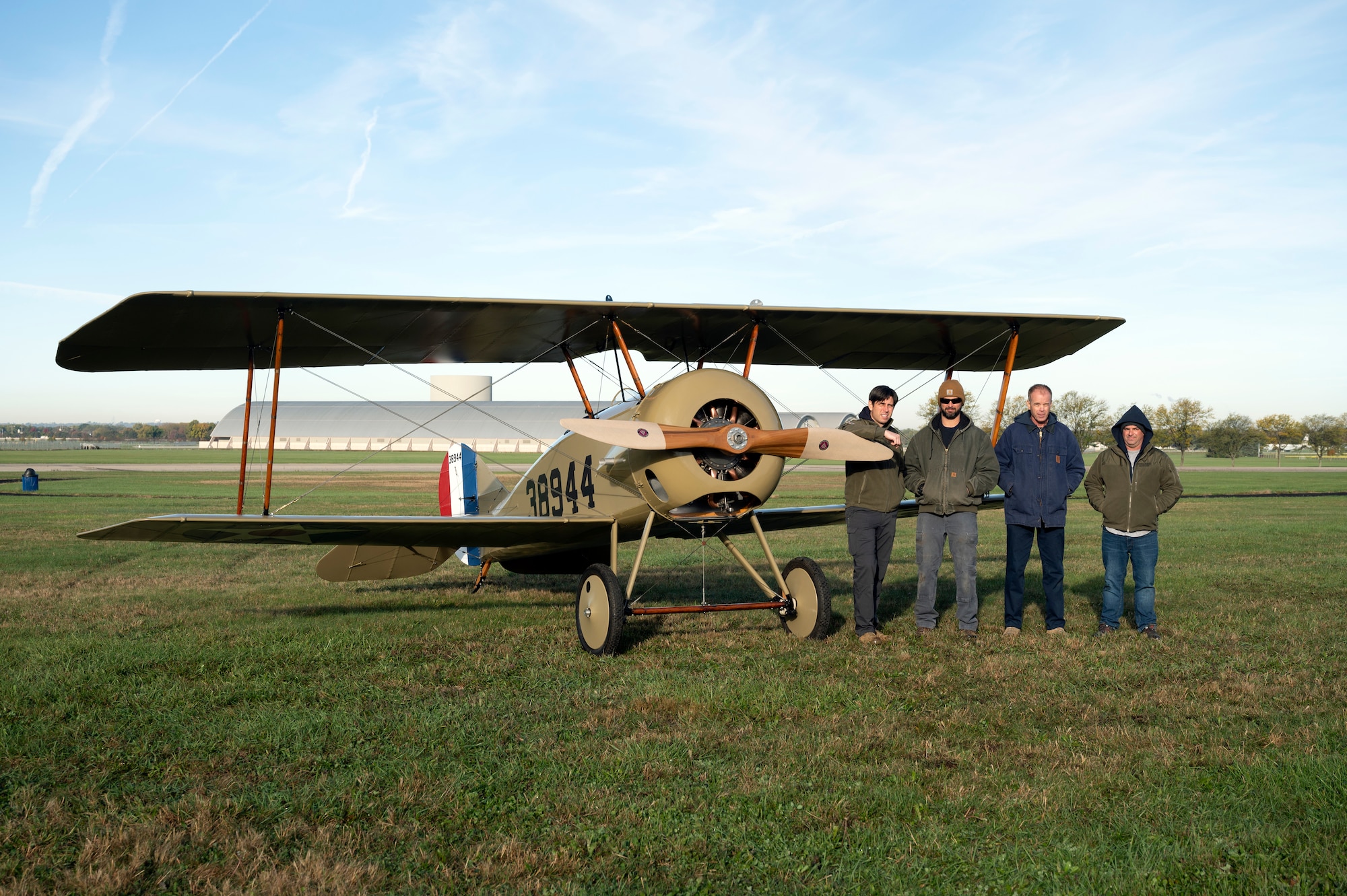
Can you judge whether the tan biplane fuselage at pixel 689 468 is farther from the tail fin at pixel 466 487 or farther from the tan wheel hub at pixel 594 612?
the tail fin at pixel 466 487

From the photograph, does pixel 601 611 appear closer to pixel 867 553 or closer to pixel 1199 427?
pixel 867 553

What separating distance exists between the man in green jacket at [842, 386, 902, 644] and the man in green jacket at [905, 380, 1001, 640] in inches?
7.8

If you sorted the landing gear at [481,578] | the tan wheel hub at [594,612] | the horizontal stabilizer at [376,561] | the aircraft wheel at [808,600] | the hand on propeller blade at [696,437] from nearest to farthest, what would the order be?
the hand on propeller blade at [696,437], the tan wheel hub at [594,612], the aircraft wheel at [808,600], the horizontal stabilizer at [376,561], the landing gear at [481,578]

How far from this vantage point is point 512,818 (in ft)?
11.5

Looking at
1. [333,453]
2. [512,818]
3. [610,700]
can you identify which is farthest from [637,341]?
[333,453]

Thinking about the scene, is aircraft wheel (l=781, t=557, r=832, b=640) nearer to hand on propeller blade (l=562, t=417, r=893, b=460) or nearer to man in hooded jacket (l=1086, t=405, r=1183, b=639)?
hand on propeller blade (l=562, t=417, r=893, b=460)

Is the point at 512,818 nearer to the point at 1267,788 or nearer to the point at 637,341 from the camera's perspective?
the point at 1267,788

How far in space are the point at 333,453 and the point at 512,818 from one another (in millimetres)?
69543

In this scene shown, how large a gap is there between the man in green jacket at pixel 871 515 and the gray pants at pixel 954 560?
0.94 feet

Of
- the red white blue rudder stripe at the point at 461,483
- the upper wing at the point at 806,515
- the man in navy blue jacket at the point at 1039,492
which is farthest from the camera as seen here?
the red white blue rudder stripe at the point at 461,483

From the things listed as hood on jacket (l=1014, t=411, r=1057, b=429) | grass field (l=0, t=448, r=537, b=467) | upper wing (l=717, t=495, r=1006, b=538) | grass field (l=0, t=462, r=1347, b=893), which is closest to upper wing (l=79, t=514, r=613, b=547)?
grass field (l=0, t=462, r=1347, b=893)

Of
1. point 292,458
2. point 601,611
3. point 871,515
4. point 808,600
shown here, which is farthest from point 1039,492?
point 292,458

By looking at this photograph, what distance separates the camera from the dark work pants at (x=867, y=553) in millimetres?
7090

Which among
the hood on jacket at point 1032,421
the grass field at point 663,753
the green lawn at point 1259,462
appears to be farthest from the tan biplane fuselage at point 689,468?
the green lawn at point 1259,462
